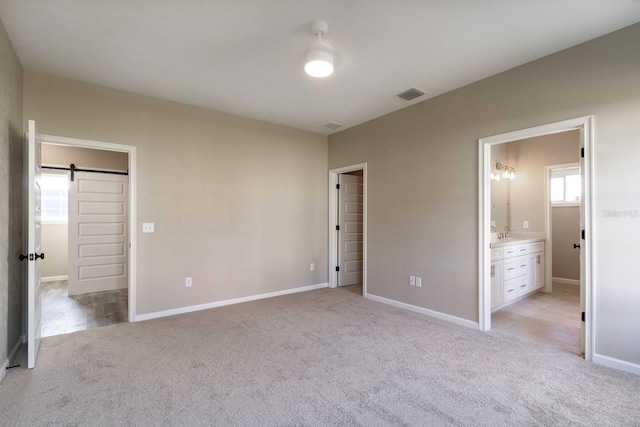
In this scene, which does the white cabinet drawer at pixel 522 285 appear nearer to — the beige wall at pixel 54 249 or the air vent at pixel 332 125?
the air vent at pixel 332 125

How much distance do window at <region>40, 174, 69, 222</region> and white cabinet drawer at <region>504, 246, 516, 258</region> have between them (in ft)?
25.2

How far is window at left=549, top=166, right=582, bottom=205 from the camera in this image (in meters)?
5.56

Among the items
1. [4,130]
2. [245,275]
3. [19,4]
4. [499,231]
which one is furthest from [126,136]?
[499,231]

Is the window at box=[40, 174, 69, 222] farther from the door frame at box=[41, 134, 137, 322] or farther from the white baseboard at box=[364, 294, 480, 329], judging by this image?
the white baseboard at box=[364, 294, 480, 329]

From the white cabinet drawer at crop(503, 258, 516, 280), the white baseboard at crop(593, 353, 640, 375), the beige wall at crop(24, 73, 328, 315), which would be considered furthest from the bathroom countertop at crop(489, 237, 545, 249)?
the beige wall at crop(24, 73, 328, 315)

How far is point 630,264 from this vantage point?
2412 mm

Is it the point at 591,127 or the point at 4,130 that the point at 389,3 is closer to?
the point at 591,127

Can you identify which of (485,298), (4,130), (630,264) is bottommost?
(485,298)

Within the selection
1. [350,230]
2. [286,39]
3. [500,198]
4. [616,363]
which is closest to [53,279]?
[350,230]

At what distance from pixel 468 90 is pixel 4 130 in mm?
4384

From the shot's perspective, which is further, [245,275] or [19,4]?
[245,275]

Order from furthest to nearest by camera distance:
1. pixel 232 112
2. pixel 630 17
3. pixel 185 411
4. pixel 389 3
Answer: pixel 232 112, pixel 630 17, pixel 389 3, pixel 185 411

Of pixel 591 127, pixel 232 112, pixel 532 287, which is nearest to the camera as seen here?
pixel 591 127

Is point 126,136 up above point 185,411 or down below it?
above
